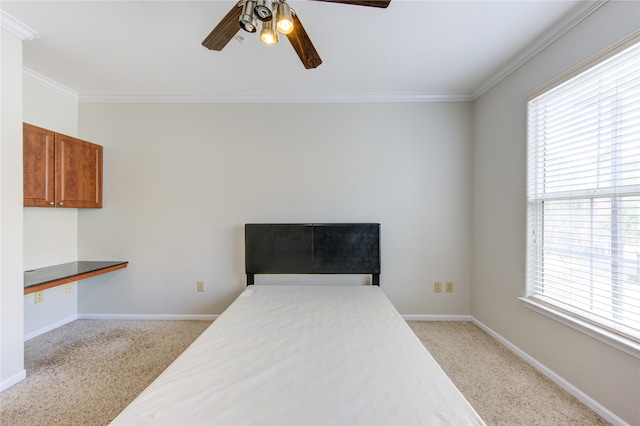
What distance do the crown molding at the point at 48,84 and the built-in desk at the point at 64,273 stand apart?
183cm

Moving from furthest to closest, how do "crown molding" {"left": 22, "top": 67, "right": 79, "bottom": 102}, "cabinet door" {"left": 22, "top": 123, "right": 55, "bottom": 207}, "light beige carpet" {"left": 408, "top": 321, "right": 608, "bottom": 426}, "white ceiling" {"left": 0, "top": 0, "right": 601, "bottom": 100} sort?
1. "crown molding" {"left": 22, "top": 67, "right": 79, "bottom": 102}
2. "cabinet door" {"left": 22, "top": 123, "right": 55, "bottom": 207}
3. "white ceiling" {"left": 0, "top": 0, "right": 601, "bottom": 100}
4. "light beige carpet" {"left": 408, "top": 321, "right": 608, "bottom": 426}

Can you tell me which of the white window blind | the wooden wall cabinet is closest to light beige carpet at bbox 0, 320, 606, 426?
the white window blind

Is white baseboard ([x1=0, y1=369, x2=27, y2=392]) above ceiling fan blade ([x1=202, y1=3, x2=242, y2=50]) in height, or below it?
below

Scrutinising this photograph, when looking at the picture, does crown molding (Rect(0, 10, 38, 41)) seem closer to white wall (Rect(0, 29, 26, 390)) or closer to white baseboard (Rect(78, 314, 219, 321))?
white wall (Rect(0, 29, 26, 390))

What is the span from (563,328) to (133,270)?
3.98 meters

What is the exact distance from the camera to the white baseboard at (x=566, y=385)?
144 centimetres

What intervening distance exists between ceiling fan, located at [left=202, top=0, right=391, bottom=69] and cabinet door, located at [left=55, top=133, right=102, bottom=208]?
2.08m

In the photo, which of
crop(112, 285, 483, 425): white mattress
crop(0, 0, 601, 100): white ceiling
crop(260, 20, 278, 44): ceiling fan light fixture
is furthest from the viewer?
crop(0, 0, 601, 100): white ceiling

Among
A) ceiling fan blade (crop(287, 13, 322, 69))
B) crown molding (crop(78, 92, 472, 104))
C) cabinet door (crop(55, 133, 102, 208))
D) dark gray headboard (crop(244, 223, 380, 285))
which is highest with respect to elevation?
crown molding (crop(78, 92, 472, 104))

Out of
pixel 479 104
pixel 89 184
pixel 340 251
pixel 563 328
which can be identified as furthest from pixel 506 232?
pixel 89 184

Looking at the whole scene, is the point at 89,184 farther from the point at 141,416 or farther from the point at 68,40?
the point at 141,416

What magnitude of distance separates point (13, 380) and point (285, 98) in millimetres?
3223

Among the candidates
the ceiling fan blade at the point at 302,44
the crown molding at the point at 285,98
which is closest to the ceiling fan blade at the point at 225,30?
the ceiling fan blade at the point at 302,44

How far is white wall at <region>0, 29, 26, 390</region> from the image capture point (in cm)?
171
